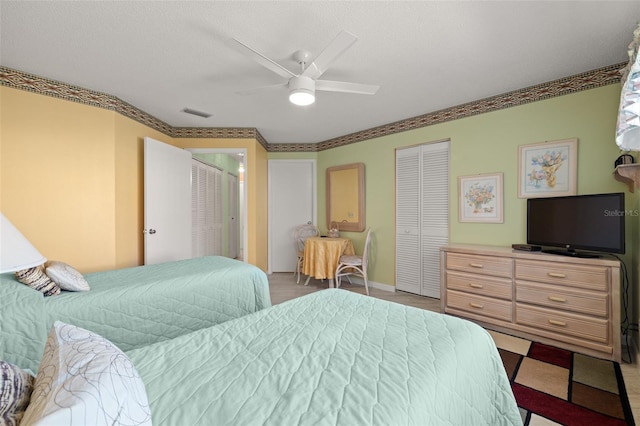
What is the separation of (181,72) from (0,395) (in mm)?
2542

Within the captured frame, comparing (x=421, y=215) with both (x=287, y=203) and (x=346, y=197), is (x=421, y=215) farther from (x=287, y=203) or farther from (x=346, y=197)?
(x=287, y=203)

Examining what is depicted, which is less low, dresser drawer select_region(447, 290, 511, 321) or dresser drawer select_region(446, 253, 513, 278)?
dresser drawer select_region(446, 253, 513, 278)

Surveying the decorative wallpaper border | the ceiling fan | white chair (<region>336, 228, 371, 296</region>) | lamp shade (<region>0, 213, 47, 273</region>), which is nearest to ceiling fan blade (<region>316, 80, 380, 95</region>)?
the ceiling fan

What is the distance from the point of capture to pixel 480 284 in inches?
106

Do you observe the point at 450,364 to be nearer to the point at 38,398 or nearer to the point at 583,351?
the point at 38,398

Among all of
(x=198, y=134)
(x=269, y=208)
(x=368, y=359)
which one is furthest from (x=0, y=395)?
(x=269, y=208)

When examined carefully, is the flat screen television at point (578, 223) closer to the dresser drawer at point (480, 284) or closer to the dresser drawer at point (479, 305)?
the dresser drawer at point (480, 284)

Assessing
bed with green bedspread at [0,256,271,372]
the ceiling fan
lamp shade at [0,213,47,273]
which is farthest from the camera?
the ceiling fan

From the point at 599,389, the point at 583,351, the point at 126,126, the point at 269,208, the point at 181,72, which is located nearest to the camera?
the point at 599,389

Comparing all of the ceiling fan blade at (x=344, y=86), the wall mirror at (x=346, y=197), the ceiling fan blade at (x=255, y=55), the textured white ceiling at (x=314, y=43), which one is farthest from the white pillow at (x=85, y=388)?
the wall mirror at (x=346, y=197)

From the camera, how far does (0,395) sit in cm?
62

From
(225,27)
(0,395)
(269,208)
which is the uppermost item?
(225,27)

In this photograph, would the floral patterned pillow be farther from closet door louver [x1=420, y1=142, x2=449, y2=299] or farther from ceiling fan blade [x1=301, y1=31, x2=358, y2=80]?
closet door louver [x1=420, y1=142, x2=449, y2=299]

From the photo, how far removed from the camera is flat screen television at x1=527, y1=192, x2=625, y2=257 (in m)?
2.14
